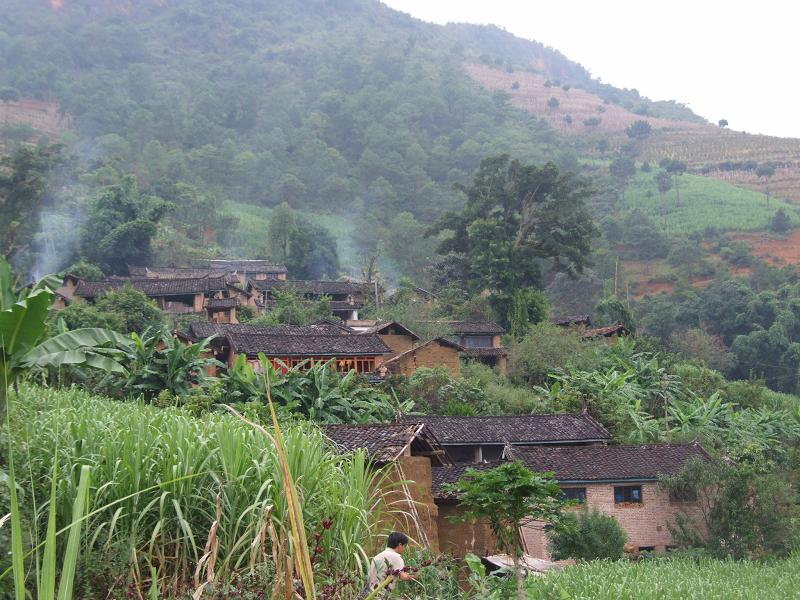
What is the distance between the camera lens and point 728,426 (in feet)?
100

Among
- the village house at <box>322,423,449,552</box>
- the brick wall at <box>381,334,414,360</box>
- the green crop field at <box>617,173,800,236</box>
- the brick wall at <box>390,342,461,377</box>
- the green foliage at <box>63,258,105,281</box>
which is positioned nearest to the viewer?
the village house at <box>322,423,449,552</box>

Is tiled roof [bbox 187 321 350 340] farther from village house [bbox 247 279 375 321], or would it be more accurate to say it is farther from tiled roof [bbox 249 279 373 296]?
tiled roof [bbox 249 279 373 296]

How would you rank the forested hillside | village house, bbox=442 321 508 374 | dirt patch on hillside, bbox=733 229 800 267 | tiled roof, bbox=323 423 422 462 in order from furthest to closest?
the forested hillside
dirt patch on hillside, bbox=733 229 800 267
village house, bbox=442 321 508 374
tiled roof, bbox=323 423 422 462

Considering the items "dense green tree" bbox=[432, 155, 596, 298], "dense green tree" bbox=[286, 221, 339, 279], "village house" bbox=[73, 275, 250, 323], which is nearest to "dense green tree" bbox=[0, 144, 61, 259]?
"village house" bbox=[73, 275, 250, 323]

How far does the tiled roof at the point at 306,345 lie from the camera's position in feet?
95.1

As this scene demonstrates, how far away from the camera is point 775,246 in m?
72.5

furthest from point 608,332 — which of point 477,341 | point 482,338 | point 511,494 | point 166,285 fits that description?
point 511,494

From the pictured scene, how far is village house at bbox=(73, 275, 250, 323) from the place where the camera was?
137ft

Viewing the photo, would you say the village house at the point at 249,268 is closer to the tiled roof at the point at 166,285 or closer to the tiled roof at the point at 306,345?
the tiled roof at the point at 166,285

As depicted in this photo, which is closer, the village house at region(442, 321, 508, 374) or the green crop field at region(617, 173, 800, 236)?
the village house at region(442, 321, 508, 374)

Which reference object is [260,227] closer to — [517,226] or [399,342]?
[517,226]

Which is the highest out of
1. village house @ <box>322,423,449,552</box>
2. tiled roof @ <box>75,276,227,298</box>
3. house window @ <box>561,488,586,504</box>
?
village house @ <box>322,423,449,552</box>

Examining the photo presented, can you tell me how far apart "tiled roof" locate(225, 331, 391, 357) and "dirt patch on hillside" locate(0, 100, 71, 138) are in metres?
71.4

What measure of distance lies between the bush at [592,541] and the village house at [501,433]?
170 inches
